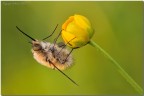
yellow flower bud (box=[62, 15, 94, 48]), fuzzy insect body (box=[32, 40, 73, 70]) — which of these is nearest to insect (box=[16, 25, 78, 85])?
fuzzy insect body (box=[32, 40, 73, 70])

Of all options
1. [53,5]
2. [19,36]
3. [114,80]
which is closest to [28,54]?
[19,36]

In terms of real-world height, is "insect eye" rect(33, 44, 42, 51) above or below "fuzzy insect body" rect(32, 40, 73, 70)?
above

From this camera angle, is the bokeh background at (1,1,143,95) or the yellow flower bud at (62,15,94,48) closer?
the yellow flower bud at (62,15,94,48)

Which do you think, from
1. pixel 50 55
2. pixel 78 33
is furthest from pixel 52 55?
pixel 78 33

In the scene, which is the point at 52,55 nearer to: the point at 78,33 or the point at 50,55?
the point at 50,55

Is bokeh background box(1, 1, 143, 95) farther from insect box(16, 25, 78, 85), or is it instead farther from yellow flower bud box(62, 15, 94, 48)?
yellow flower bud box(62, 15, 94, 48)
